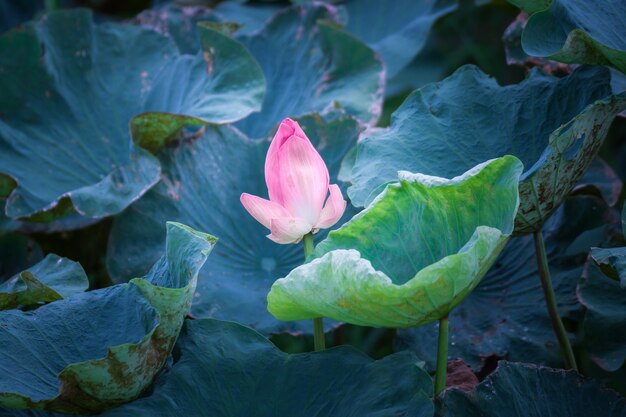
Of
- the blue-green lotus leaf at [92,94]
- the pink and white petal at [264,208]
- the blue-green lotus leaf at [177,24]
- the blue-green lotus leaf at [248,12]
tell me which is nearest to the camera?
the pink and white petal at [264,208]

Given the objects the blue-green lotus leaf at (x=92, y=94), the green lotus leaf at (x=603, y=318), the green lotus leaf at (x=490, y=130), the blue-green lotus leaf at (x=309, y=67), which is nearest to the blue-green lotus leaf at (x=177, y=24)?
the blue-green lotus leaf at (x=309, y=67)

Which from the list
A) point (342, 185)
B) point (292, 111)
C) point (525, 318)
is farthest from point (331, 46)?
point (525, 318)

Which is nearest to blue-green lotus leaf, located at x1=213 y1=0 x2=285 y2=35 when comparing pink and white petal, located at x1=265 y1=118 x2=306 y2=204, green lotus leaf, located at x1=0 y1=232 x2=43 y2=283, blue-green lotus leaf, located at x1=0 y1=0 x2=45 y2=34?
blue-green lotus leaf, located at x1=0 y1=0 x2=45 y2=34

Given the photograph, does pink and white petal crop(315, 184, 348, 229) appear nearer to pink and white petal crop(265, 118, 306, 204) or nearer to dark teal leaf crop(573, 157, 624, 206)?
pink and white petal crop(265, 118, 306, 204)

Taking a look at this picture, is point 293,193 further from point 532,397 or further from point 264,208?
point 532,397

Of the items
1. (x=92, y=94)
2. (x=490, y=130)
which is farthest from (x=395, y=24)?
(x=490, y=130)

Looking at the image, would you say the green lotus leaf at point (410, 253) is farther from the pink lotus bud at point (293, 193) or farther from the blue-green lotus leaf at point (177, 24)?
the blue-green lotus leaf at point (177, 24)

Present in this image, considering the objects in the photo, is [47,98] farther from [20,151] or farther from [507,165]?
[507,165]
